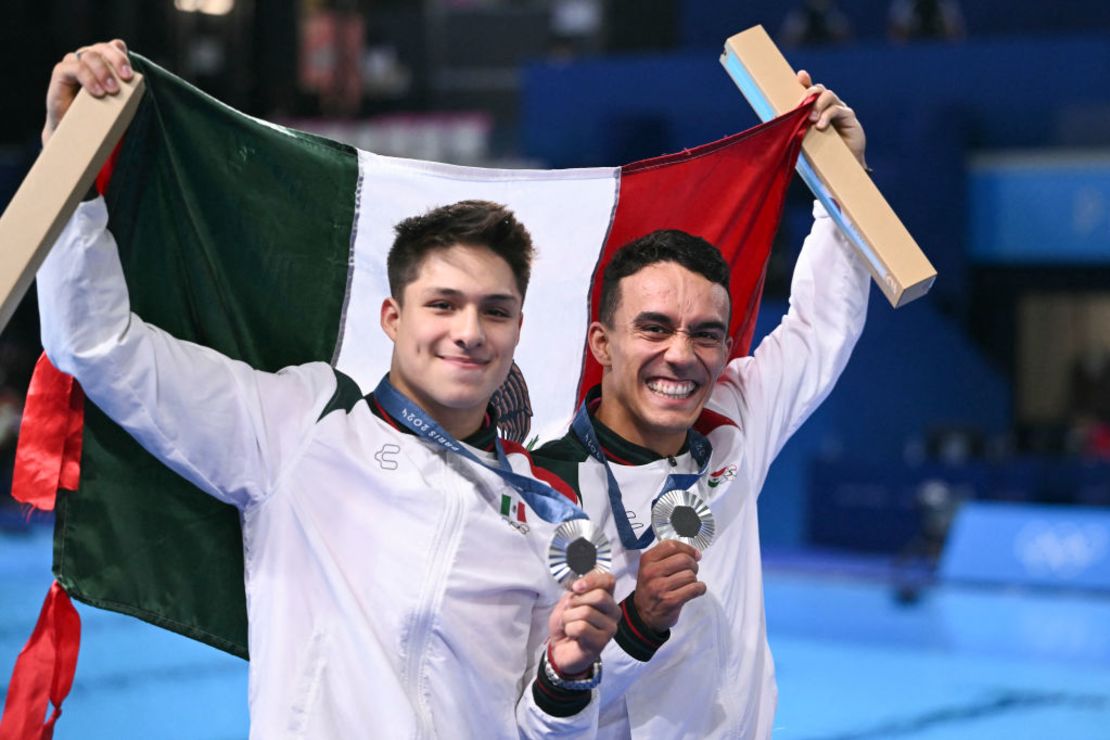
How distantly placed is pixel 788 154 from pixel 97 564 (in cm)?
165

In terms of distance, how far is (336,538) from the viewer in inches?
100

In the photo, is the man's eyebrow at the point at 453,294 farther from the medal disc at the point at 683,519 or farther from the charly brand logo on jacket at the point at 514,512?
the medal disc at the point at 683,519

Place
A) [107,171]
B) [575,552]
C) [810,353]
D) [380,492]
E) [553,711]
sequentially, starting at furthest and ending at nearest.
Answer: [810,353], [107,171], [380,492], [553,711], [575,552]

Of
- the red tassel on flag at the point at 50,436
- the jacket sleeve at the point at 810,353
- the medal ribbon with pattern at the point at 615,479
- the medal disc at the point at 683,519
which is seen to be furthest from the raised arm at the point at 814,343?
the red tassel on flag at the point at 50,436

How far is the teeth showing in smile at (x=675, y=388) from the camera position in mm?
2781

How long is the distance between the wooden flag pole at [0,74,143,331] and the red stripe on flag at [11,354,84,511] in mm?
341

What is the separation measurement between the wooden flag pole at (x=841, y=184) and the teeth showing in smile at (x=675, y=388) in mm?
435

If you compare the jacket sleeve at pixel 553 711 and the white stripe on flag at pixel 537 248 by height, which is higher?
the white stripe on flag at pixel 537 248

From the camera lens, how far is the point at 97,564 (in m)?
2.71

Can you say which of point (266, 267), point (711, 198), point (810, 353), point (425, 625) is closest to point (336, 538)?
point (425, 625)

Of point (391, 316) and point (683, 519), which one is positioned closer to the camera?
point (683, 519)

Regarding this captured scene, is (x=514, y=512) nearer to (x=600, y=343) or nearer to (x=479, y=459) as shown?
(x=479, y=459)

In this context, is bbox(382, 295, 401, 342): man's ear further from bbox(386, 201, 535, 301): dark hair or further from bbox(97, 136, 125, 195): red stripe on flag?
bbox(97, 136, 125, 195): red stripe on flag

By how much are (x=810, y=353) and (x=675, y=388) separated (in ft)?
1.74
